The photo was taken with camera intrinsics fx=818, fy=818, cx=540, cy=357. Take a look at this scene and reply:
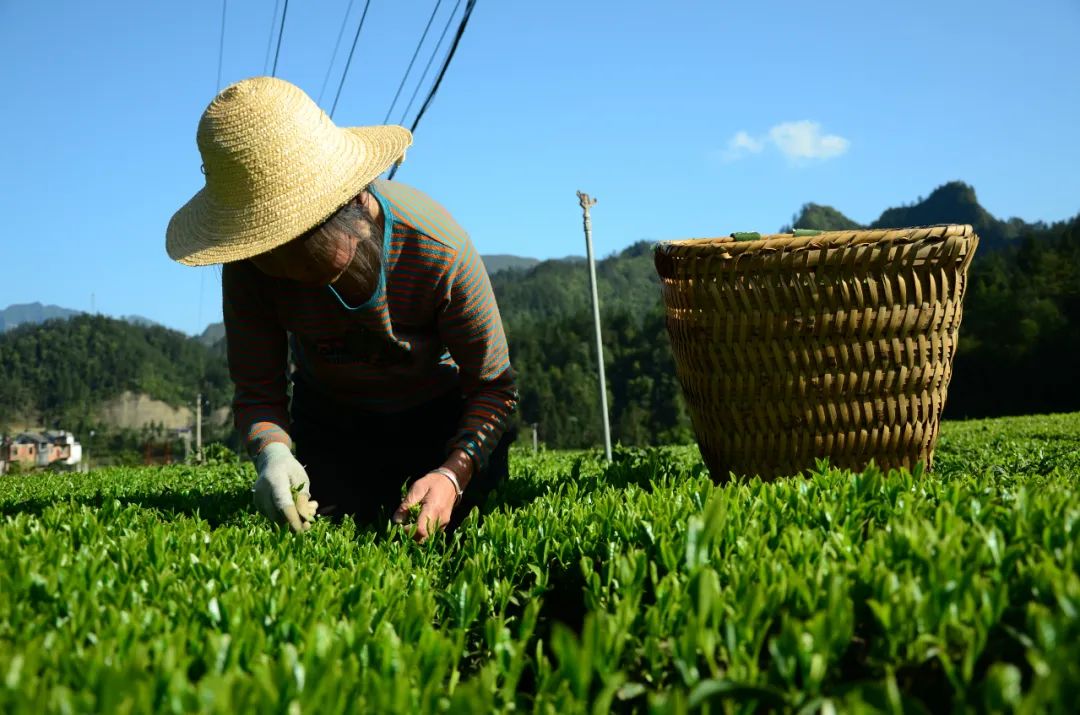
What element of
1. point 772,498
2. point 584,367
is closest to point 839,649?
point 772,498

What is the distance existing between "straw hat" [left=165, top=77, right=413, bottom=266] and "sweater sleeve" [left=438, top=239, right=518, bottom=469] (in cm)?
57

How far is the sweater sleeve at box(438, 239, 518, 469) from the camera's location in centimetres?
324

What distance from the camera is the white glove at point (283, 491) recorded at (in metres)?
2.83

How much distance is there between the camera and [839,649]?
54.2 inches

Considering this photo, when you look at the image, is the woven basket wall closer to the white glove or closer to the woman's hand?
the woman's hand

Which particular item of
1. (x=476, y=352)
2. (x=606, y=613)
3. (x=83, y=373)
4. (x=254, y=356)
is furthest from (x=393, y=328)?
(x=83, y=373)

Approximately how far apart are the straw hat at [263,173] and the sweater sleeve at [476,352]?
570 mm

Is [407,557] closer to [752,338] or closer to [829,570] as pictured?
[829,570]

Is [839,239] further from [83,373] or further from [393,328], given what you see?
[83,373]

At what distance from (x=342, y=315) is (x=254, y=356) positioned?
1.57 feet

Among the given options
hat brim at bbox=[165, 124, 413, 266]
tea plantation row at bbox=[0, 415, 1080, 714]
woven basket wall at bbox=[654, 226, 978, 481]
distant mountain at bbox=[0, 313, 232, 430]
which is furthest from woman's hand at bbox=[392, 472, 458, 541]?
distant mountain at bbox=[0, 313, 232, 430]

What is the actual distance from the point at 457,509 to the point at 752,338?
56.9 inches

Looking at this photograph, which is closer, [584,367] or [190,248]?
[190,248]

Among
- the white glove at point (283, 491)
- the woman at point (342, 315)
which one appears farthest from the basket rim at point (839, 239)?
the white glove at point (283, 491)
